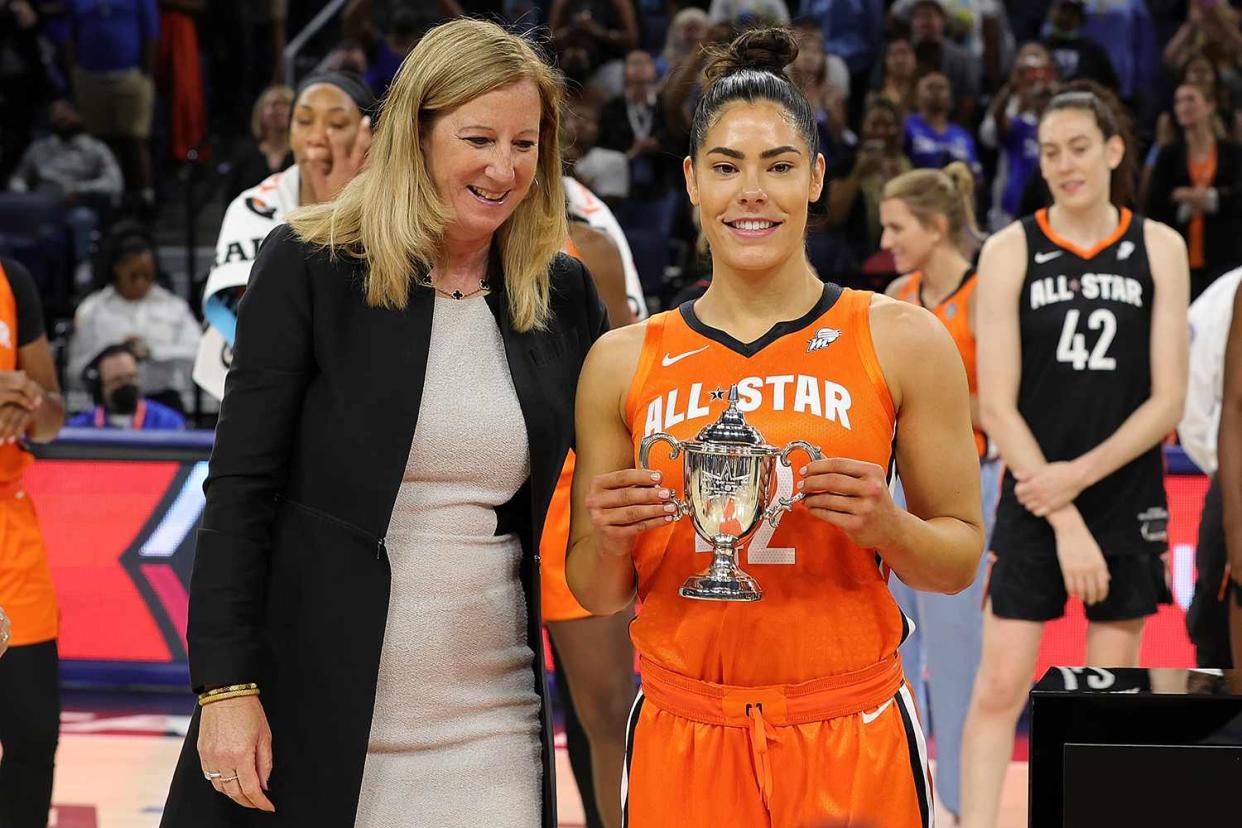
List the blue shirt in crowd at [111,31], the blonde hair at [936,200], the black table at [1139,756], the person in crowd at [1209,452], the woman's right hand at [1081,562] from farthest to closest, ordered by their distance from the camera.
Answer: the blue shirt in crowd at [111,31] < the blonde hair at [936,200] < the woman's right hand at [1081,562] < the person in crowd at [1209,452] < the black table at [1139,756]

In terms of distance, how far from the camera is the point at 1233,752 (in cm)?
211

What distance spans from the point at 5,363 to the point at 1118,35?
842 centimetres

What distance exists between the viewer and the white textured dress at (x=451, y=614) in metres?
2.52

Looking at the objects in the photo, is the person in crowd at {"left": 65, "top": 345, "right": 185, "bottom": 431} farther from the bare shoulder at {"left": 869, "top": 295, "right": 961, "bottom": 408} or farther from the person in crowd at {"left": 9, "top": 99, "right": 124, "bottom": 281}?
the bare shoulder at {"left": 869, "top": 295, "right": 961, "bottom": 408}

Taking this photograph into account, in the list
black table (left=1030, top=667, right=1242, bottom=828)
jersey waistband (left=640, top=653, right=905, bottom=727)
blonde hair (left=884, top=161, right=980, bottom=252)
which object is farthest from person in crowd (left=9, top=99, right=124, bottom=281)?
black table (left=1030, top=667, right=1242, bottom=828)

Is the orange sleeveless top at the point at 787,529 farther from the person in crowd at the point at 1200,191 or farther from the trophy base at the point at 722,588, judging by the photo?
the person in crowd at the point at 1200,191

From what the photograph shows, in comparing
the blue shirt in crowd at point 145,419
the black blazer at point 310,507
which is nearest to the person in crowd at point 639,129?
the blue shirt in crowd at point 145,419

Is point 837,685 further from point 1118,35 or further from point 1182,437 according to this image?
point 1118,35

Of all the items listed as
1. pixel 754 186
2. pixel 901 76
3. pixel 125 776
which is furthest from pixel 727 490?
pixel 901 76

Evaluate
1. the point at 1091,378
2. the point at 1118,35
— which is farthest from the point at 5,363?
the point at 1118,35

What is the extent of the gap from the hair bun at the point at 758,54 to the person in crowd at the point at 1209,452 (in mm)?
1949

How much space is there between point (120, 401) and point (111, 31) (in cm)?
408

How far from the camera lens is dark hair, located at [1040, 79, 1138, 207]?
14.8 feet

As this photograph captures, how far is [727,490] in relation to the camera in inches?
90.7
